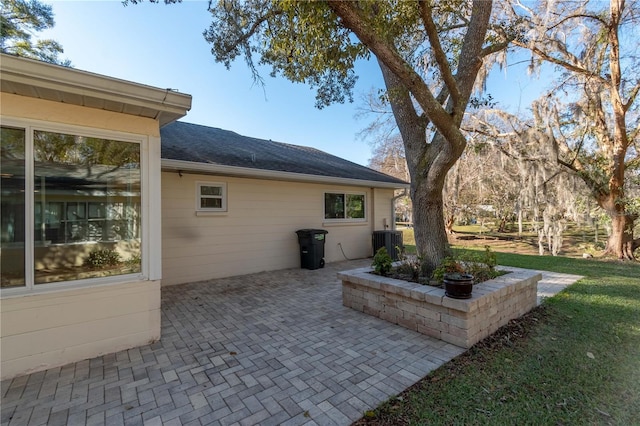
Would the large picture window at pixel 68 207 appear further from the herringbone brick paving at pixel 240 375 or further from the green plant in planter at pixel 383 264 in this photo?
the green plant in planter at pixel 383 264

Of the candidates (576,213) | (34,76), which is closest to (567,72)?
(576,213)

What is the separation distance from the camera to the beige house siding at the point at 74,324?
2.65 meters

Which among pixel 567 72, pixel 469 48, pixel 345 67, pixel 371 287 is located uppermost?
pixel 567 72

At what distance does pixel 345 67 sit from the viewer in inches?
138

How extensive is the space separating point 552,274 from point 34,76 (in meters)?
9.29

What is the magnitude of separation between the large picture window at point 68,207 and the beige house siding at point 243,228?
8.55ft

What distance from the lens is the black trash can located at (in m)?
7.30

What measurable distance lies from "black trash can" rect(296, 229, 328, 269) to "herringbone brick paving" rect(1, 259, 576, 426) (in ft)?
9.91

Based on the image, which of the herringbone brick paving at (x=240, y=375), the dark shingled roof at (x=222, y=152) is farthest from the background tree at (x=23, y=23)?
the herringbone brick paving at (x=240, y=375)

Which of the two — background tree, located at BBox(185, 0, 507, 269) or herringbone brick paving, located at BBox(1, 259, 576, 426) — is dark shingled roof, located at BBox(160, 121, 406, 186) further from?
herringbone brick paving, located at BBox(1, 259, 576, 426)

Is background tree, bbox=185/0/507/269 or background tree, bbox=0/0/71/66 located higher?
background tree, bbox=0/0/71/66

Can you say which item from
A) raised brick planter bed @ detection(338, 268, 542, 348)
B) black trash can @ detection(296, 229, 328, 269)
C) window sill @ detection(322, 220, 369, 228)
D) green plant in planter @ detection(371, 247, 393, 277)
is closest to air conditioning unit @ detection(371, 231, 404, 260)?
window sill @ detection(322, 220, 369, 228)

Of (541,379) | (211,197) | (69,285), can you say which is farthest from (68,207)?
(541,379)

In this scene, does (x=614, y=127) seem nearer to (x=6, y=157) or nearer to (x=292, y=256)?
(x=292, y=256)
